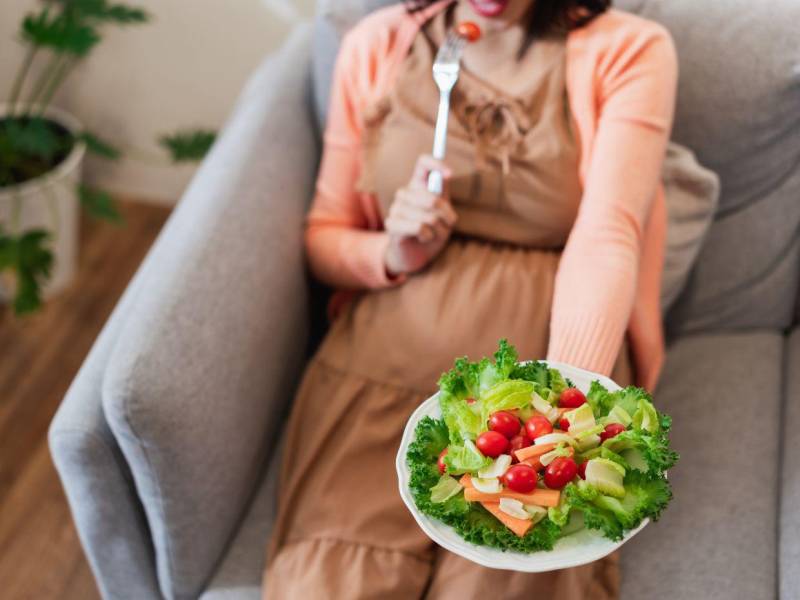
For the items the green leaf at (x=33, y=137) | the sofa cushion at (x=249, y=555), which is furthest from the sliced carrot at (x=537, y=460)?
the green leaf at (x=33, y=137)

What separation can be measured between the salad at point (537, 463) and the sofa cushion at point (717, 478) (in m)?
0.35

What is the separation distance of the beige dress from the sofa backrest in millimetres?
225

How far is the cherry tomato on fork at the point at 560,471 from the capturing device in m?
0.85

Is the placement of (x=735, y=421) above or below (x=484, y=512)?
below

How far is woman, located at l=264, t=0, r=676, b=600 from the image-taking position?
44.6 inches

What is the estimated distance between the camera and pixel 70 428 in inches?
41.4

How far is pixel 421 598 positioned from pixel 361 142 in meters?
0.63

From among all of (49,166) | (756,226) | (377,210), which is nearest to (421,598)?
(377,210)

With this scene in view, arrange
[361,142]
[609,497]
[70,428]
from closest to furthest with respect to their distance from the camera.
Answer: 1. [609,497]
2. [70,428]
3. [361,142]

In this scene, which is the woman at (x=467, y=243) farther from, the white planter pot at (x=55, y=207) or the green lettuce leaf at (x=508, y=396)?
the white planter pot at (x=55, y=207)

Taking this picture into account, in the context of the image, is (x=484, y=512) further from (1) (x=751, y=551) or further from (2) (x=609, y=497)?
(1) (x=751, y=551)

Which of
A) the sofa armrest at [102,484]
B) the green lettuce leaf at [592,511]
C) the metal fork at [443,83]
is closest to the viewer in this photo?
the green lettuce leaf at [592,511]

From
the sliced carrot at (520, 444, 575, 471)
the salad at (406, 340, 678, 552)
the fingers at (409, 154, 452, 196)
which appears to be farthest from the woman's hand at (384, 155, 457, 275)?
the sliced carrot at (520, 444, 575, 471)

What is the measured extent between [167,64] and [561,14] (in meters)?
1.08
